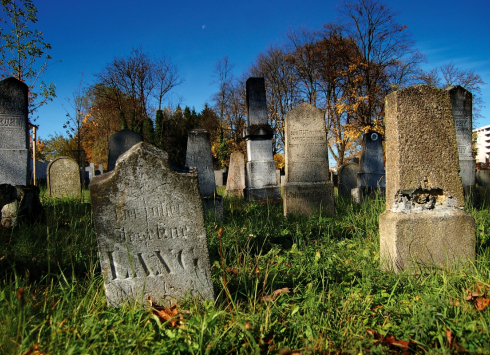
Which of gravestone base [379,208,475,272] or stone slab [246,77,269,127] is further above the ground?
stone slab [246,77,269,127]

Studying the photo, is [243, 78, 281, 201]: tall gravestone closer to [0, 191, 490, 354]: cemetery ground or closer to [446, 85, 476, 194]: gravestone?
[446, 85, 476, 194]: gravestone

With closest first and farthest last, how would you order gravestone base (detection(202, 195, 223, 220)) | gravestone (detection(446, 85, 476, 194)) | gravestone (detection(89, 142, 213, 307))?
1. gravestone (detection(89, 142, 213, 307))
2. gravestone base (detection(202, 195, 223, 220))
3. gravestone (detection(446, 85, 476, 194))

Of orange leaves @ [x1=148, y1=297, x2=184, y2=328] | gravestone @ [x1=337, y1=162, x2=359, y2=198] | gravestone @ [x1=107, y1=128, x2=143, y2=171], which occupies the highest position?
gravestone @ [x1=107, y1=128, x2=143, y2=171]

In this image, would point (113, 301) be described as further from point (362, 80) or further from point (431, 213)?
point (362, 80)

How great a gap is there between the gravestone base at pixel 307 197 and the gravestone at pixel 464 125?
2.92 meters

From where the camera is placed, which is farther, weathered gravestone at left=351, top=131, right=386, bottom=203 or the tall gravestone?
weathered gravestone at left=351, top=131, right=386, bottom=203

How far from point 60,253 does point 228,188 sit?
9276 millimetres

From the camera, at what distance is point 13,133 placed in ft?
20.8

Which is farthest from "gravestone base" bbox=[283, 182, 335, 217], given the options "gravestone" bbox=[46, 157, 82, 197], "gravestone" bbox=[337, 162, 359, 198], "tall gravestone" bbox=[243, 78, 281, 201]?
"gravestone" bbox=[46, 157, 82, 197]

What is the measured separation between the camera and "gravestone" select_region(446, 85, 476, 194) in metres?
6.75

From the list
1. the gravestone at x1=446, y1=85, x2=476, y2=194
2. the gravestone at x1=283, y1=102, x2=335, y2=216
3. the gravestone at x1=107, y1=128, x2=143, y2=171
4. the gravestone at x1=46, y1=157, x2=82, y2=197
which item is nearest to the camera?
the gravestone at x1=283, y1=102, x2=335, y2=216

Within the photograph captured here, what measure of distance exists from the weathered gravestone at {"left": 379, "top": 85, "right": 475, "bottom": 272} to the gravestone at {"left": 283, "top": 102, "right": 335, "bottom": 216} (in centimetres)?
314

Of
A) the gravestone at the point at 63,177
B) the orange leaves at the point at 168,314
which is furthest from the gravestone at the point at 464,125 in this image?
the gravestone at the point at 63,177

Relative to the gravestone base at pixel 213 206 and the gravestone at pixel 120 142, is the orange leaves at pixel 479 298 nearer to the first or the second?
the gravestone base at pixel 213 206
